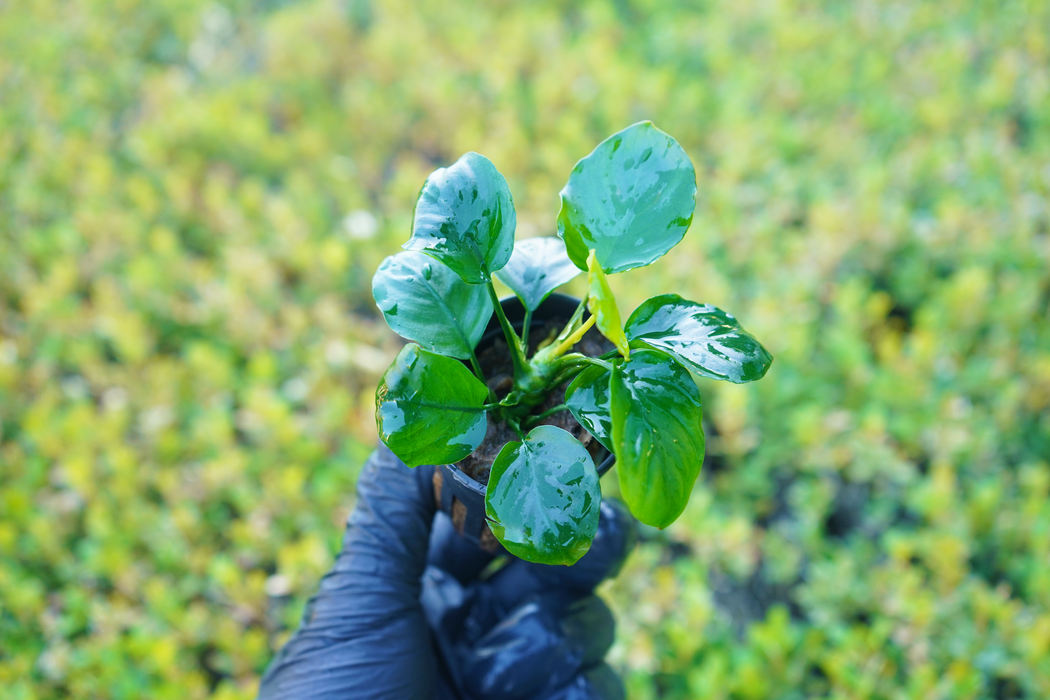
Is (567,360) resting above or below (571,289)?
below

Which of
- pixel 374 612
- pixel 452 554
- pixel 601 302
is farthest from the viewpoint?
pixel 452 554

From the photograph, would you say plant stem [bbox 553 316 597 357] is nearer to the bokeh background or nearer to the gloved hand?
the gloved hand

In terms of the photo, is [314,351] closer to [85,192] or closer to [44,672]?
[44,672]

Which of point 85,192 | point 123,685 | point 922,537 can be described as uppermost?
point 85,192

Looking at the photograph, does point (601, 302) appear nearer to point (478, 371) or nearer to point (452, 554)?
point (478, 371)

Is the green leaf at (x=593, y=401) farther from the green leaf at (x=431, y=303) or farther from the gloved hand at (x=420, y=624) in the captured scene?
the gloved hand at (x=420, y=624)

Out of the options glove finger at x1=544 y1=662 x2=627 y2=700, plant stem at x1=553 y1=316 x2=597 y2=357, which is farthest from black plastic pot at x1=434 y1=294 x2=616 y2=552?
glove finger at x1=544 y1=662 x2=627 y2=700

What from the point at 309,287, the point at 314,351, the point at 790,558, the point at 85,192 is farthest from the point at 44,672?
the point at 790,558

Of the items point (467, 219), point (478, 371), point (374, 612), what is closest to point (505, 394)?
point (478, 371)
